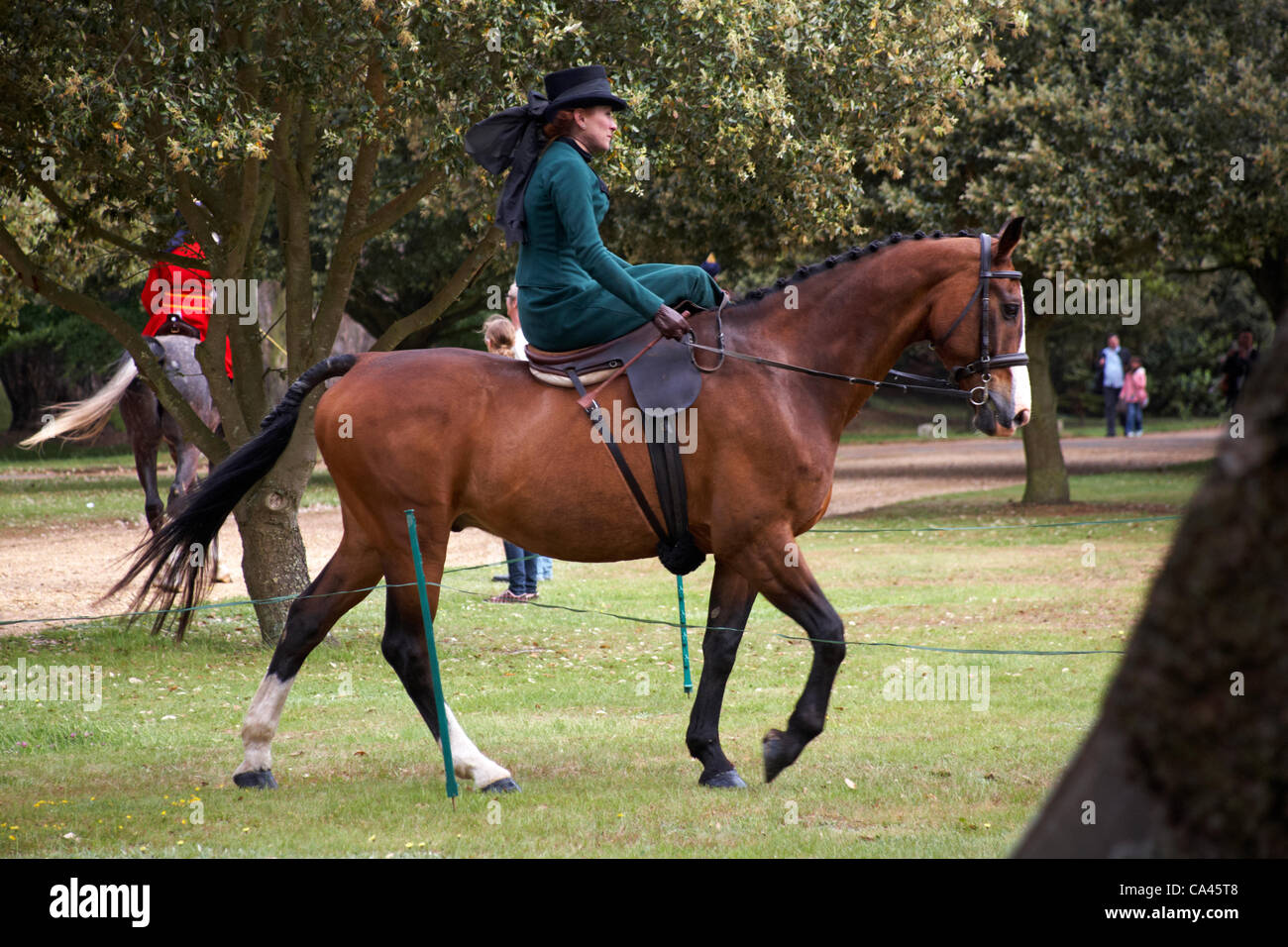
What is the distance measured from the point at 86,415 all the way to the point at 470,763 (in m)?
9.24

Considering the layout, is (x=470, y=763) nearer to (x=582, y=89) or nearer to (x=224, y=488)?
(x=224, y=488)

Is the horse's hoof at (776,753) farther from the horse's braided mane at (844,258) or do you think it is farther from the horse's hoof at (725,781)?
the horse's braided mane at (844,258)

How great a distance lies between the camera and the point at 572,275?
20.2 feet

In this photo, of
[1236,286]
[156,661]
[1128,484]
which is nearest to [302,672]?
[156,661]

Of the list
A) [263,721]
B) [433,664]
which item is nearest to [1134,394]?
[433,664]

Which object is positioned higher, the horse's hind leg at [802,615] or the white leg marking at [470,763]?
the horse's hind leg at [802,615]

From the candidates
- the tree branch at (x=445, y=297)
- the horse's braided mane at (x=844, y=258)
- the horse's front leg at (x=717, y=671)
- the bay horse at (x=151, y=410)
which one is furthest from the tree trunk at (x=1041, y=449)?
the horse's front leg at (x=717, y=671)

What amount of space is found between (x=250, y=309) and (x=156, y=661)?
2754 millimetres

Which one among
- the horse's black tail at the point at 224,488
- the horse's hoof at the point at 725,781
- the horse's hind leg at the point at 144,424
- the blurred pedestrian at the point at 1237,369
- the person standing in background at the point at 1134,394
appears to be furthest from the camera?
the person standing in background at the point at 1134,394

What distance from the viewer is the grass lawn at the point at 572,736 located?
18.0ft

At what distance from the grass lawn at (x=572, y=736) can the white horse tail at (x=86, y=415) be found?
273cm

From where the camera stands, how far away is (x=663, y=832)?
5441 mm

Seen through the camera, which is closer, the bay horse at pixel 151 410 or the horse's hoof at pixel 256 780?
the horse's hoof at pixel 256 780
